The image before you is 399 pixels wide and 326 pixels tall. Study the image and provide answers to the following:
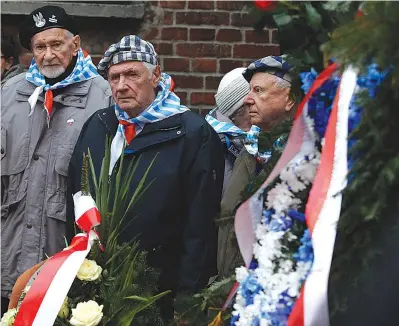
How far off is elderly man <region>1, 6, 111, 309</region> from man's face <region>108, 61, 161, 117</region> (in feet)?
1.32

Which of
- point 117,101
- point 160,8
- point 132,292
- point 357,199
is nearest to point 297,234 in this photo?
point 357,199

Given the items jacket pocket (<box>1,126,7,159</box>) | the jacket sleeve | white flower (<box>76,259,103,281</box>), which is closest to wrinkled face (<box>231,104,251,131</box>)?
the jacket sleeve

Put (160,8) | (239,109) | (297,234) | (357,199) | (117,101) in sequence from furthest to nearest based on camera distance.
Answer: (160,8)
(239,109)
(117,101)
(297,234)
(357,199)

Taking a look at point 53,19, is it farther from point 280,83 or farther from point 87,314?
point 87,314

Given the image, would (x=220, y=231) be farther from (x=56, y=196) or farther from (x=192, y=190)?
(x=56, y=196)

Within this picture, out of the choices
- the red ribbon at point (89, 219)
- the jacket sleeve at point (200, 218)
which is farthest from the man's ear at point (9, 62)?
the red ribbon at point (89, 219)

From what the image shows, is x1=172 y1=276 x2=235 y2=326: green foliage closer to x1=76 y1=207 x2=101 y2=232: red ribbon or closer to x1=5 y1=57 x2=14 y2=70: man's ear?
x1=76 y1=207 x2=101 y2=232: red ribbon

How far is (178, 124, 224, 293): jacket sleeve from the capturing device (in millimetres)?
4422

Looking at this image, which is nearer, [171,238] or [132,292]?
[132,292]

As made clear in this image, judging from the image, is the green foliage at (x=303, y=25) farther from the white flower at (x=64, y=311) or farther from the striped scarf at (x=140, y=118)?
the striped scarf at (x=140, y=118)

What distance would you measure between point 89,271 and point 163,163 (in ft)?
2.60

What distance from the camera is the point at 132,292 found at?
3859 millimetres

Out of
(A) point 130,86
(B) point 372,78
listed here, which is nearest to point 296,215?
(B) point 372,78

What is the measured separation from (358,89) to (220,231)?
1776 millimetres
